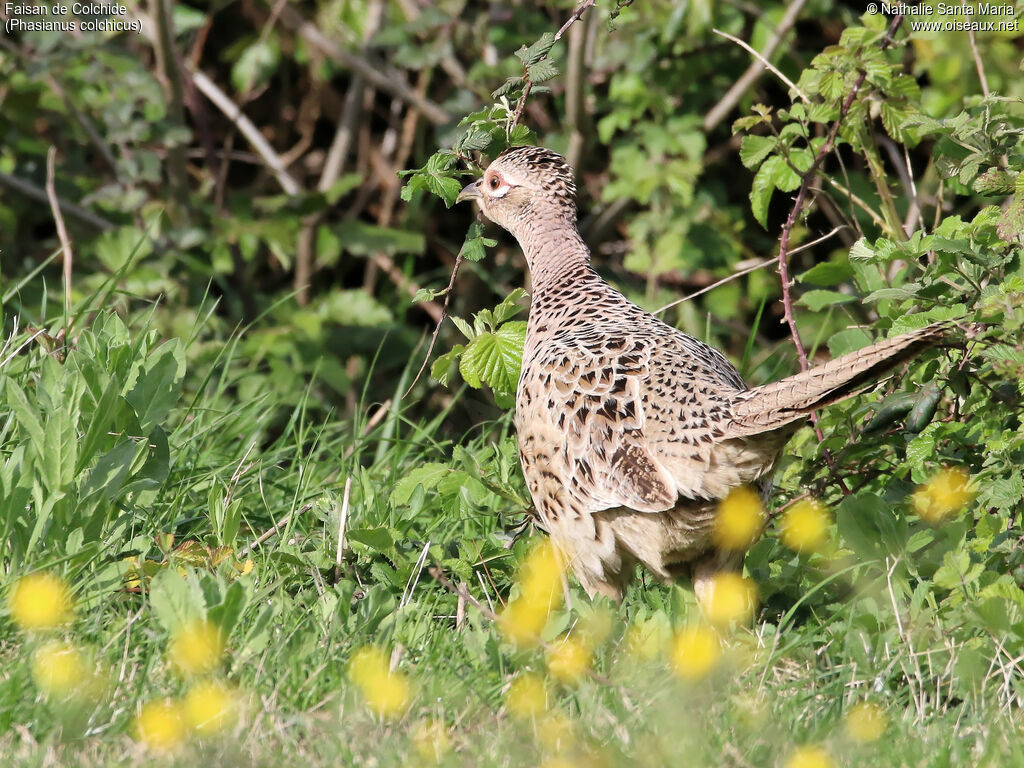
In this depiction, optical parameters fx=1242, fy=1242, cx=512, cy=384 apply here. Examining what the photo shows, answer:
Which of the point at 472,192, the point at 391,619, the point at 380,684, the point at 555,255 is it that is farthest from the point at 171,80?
the point at 380,684

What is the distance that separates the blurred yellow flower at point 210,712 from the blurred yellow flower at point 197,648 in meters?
0.12

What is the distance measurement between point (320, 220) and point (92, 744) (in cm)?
498

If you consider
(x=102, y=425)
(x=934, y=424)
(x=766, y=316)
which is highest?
(x=102, y=425)

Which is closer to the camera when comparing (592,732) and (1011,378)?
(592,732)

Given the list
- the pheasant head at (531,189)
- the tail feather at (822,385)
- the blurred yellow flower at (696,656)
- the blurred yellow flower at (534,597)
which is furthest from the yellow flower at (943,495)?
the pheasant head at (531,189)

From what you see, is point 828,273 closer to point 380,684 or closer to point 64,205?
point 380,684

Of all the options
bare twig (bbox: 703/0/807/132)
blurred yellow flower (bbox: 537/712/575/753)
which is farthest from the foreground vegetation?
bare twig (bbox: 703/0/807/132)

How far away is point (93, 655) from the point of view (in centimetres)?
295

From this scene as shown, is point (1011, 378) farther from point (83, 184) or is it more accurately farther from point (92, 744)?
point (83, 184)

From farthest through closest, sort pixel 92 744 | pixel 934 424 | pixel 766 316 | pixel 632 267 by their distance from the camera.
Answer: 1. pixel 766 316
2. pixel 632 267
3. pixel 934 424
4. pixel 92 744

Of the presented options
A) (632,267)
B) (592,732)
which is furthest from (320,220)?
(592,732)

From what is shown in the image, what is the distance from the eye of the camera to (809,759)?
248 cm

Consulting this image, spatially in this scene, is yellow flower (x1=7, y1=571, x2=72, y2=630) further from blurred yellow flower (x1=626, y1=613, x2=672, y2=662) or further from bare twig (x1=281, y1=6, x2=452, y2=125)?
bare twig (x1=281, y1=6, x2=452, y2=125)

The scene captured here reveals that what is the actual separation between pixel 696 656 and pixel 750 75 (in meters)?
4.71
